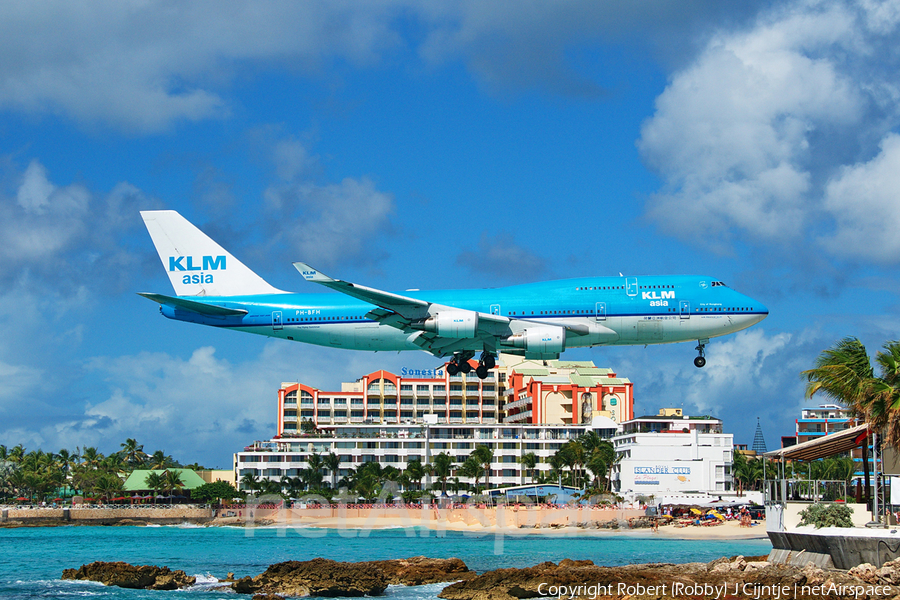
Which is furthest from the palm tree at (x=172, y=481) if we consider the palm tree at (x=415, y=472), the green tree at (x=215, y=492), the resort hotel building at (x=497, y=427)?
the palm tree at (x=415, y=472)

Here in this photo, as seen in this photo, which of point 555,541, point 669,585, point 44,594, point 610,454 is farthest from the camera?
point 610,454

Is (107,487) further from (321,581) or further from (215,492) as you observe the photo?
(321,581)

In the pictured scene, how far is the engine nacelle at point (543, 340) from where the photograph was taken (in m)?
43.5

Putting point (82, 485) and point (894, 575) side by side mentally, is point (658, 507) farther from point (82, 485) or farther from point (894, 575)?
point (82, 485)

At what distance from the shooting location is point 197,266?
5253cm

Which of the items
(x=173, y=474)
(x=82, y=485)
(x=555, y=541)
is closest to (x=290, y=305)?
(x=555, y=541)

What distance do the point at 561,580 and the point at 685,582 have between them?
614cm

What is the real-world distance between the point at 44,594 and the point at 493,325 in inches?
1119

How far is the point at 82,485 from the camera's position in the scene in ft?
550

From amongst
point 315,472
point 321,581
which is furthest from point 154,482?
point 321,581

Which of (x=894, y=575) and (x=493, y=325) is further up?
(x=493, y=325)

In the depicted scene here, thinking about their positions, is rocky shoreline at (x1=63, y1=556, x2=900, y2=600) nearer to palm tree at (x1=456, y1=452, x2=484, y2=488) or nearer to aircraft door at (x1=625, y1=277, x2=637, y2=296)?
aircraft door at (x1=625, y1=277, x2=637, y2=296)

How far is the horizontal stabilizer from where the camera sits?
45750 millimetres

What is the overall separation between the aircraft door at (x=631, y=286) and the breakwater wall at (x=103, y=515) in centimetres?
10944
